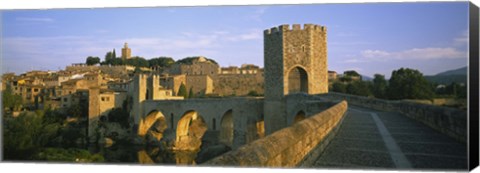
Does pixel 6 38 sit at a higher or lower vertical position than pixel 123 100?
higher

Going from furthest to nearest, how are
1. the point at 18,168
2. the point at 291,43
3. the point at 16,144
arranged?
the point at 291,43 → the point at 16,144 → the point at 18,168

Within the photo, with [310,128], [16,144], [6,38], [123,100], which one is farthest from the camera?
[123,100]

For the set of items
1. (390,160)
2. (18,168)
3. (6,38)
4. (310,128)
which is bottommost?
(18,168)

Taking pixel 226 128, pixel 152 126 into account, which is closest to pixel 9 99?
pixel 226 128

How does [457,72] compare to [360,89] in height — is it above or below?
above

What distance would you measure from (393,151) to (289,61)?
8843mm

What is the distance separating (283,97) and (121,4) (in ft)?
25.4

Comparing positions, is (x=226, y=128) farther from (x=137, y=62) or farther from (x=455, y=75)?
(x=137, y=62)

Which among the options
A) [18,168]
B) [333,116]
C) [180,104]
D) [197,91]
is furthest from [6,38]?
[197,91]

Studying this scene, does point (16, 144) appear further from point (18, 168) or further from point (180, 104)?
point (180, 104)

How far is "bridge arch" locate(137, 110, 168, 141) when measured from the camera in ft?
85.1

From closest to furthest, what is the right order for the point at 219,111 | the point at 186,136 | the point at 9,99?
the point at 9,99, the point at 219,111, the point at 186,136

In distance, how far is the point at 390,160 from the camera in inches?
139

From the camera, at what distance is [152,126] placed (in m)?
26.5
